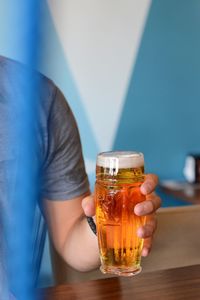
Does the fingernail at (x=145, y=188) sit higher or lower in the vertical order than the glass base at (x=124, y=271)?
higher

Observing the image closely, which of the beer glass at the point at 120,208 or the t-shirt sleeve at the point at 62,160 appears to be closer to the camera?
the beer glass at the point at 120,208

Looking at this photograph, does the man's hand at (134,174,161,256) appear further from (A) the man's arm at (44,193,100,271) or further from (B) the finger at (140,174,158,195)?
(A) the man's arm at (44,193,100,271)

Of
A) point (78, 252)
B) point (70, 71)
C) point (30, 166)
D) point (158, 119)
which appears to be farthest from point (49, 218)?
point (158, 119)

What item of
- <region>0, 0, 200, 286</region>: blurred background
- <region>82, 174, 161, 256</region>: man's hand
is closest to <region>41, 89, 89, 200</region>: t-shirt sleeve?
<region>82, 174, 161, 256</region>: man's hand

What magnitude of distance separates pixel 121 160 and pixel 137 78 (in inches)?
68.7

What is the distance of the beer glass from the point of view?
0.62 m

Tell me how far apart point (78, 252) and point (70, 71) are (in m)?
1.43

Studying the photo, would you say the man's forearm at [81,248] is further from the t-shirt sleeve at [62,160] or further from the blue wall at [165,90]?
the blue wall at [165,90]

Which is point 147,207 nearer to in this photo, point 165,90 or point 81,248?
point 81,248

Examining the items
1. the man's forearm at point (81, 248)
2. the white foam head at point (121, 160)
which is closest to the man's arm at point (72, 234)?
the man's forearm at point (81, 248)

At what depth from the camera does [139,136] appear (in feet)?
7.68

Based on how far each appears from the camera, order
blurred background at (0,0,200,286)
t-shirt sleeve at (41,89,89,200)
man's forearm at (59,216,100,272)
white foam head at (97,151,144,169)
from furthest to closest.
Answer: blurred background at (0,0,200,286) < t-shirt sleeve at (41,89,89,200) < man's forearm at (59,216,100,272) < white foam head at (97,151,144,169)

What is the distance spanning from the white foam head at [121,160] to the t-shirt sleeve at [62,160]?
33 centimetres

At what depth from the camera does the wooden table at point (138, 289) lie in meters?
0.63
